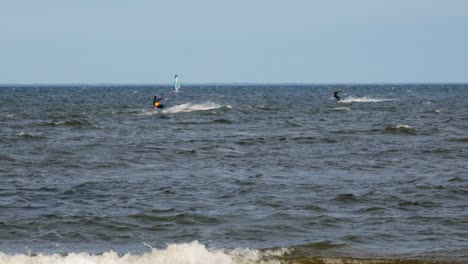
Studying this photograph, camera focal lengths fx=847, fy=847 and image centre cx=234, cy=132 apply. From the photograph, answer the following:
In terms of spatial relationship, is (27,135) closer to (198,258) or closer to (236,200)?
(236,200)

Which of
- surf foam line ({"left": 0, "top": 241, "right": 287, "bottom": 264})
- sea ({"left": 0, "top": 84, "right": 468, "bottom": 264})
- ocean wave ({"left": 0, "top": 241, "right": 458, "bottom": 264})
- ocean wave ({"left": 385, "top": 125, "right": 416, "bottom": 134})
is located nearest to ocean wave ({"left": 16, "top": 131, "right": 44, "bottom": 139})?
sea ({"left": 0, "top": 84, "right": 468, "bottom": 264})

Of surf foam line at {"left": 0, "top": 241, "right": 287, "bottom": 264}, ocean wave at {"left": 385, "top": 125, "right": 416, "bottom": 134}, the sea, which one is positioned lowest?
ocean wave at {"left": 385, "top": 125, "right": 416, "bottom": 134}

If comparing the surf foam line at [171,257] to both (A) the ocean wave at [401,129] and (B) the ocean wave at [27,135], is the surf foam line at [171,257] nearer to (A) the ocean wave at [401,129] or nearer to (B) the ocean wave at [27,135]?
(B) the ocean wave at [27,135]

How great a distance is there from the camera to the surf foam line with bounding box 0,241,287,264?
1349 cm

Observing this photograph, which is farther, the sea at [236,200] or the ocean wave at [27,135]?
the ocean wave at [27,135]

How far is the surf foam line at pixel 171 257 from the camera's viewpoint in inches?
531

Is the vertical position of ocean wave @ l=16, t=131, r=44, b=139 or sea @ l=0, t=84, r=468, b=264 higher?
sea @ l=0, t=84, r=468, b=264

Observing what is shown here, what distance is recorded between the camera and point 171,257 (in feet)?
45.3

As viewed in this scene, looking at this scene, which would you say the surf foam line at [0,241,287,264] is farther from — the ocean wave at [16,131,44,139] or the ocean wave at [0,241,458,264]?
the ocean wave at [16,131,44,139]

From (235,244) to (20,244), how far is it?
388 cm

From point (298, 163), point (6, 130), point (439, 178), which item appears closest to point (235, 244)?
point (439, 178)

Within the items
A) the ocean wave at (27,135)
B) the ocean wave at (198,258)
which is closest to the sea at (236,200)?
the ocean wave at (198,258)

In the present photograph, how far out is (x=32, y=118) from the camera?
57.0 meters

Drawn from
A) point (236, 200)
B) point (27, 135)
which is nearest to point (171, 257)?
point (236, 200)
